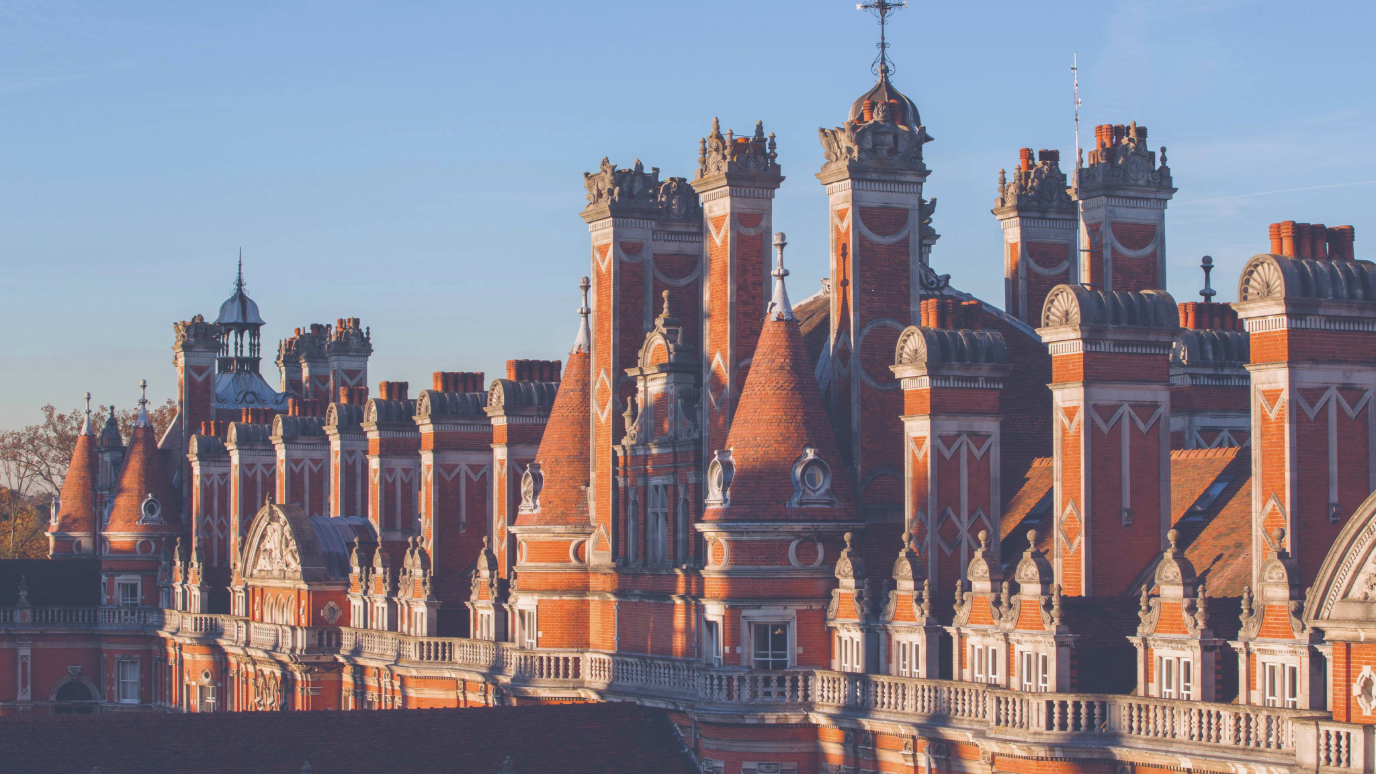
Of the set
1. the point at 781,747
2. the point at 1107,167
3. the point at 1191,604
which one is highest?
the point at 1107,167

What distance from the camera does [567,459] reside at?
163 ft

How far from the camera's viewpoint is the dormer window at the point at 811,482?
135 ft

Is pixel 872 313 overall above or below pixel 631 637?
above

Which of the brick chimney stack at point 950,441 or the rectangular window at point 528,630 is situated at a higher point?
the brick chimney stack at point 950,441

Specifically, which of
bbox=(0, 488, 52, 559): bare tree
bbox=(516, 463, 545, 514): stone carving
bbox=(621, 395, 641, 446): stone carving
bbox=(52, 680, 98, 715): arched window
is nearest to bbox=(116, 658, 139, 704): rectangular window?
bbox=(52, 680, 98, 715): arched window

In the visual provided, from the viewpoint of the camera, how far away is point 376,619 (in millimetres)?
62375

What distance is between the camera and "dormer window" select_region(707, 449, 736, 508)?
1628 inches

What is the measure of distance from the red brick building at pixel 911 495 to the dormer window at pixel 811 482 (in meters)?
0.07

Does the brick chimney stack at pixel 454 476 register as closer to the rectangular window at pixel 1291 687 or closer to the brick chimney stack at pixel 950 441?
the brick chimney stack at pixel 950 441

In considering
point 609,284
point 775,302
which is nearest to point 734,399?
point 775,302

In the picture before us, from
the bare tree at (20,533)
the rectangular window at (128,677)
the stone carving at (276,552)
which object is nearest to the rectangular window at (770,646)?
the stone carving at (276,552)

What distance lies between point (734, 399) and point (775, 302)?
106 inches

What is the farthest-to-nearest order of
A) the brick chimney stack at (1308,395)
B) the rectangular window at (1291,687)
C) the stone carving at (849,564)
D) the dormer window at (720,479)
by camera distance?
the dormer window at (720,479)
the stone carving at (849,564)
the brick chimney stack at (1308,395)
the rectangular window at (1291,687)

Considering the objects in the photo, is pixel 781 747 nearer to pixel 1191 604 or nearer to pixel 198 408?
pixel 1191 604
